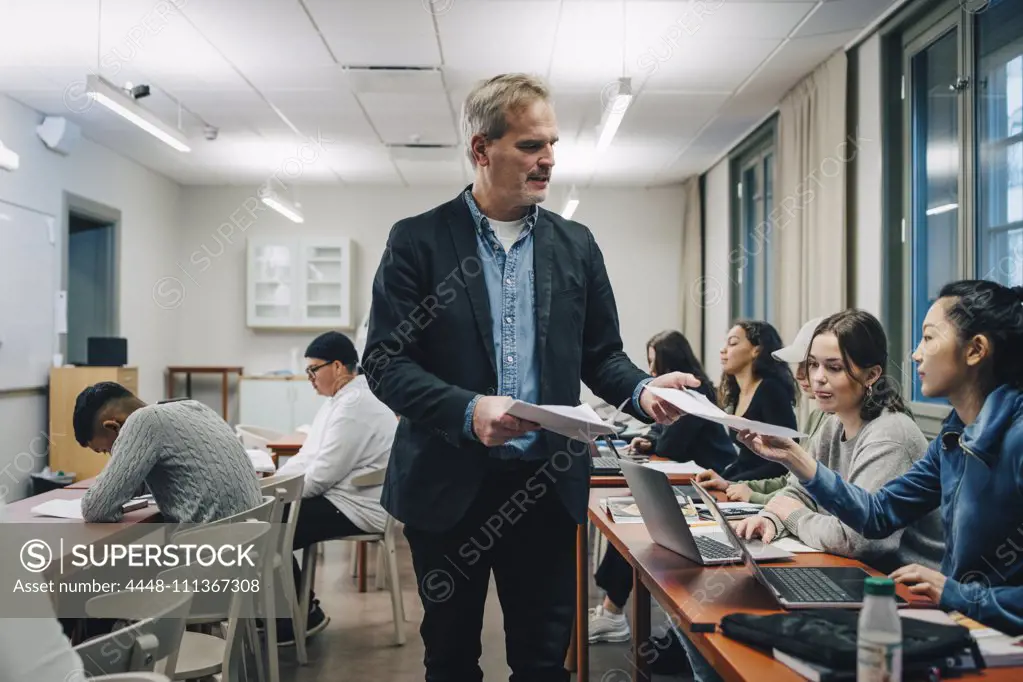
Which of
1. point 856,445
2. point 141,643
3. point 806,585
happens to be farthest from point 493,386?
point 856,445

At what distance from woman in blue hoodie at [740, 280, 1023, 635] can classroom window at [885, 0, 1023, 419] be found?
2.28 m

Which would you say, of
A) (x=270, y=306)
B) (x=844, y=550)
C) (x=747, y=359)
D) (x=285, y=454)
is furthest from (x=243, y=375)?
(x=844, y=550)

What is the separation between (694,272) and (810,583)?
25.2ft

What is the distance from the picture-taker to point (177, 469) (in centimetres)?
262

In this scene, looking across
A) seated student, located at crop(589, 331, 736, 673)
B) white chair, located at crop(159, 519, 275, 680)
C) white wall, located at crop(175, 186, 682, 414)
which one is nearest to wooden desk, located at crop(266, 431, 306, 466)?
seated student, located at crop(589, 331, 736, 673)

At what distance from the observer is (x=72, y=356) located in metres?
7.82

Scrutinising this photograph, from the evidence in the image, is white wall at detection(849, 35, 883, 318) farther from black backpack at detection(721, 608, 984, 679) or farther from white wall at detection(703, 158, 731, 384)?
black backpack at detection(721, 608, 984, 679)

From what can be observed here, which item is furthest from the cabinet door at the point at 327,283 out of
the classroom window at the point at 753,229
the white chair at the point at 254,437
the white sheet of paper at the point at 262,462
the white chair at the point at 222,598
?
the white chair at the point at 222,598

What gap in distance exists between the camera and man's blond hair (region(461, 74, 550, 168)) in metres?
1.55

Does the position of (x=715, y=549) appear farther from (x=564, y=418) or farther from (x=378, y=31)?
(x=378, y=31)

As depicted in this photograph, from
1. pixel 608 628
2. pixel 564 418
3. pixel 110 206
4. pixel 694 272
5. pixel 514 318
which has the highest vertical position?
pixel 110 206

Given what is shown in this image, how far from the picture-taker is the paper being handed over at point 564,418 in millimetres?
1268

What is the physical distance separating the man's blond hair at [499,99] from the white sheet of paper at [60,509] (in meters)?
1.88

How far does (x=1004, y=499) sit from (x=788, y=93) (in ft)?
16.4
